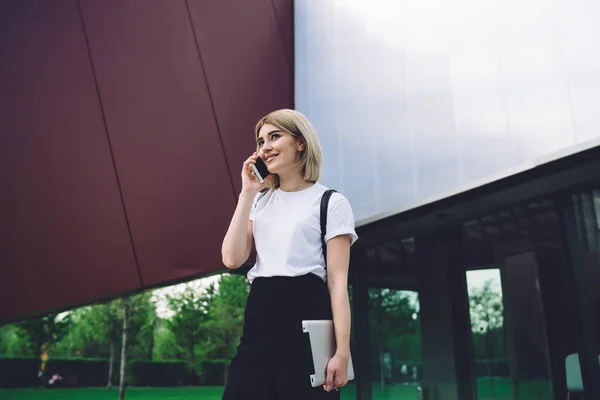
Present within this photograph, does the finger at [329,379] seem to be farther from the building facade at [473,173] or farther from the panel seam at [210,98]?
the panel seam at [210,98]

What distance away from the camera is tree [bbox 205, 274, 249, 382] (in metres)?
28.8

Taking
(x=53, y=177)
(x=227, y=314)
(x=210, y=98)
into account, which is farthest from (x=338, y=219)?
(x=227, y=314)

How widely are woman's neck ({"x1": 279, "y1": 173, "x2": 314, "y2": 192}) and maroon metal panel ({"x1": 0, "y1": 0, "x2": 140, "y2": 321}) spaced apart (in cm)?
565

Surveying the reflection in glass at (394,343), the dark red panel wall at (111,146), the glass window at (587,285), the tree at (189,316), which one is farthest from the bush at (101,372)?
the glass window at (587,285)

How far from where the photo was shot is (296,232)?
172cm

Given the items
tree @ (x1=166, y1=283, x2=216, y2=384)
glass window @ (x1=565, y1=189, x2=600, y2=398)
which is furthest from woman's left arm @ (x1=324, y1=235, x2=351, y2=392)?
tree @ (x1=166, y1=283, x2=216, y2=384)

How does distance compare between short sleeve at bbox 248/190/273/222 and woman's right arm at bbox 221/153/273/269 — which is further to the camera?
short sleeve at bbox 248/190/273/222

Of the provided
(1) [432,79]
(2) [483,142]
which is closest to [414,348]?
(2) [483,142]

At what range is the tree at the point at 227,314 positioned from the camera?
28844mm

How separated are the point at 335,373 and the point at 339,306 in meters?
0.21

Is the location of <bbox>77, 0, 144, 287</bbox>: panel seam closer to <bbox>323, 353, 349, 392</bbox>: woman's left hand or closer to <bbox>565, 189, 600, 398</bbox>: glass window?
<bbox>565, 189, 600, 398</bbox>: glass window

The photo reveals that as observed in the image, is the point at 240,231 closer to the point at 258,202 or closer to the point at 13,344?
the point at 258,202

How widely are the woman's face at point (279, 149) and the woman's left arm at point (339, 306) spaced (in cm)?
35

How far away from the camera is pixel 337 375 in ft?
5.11
